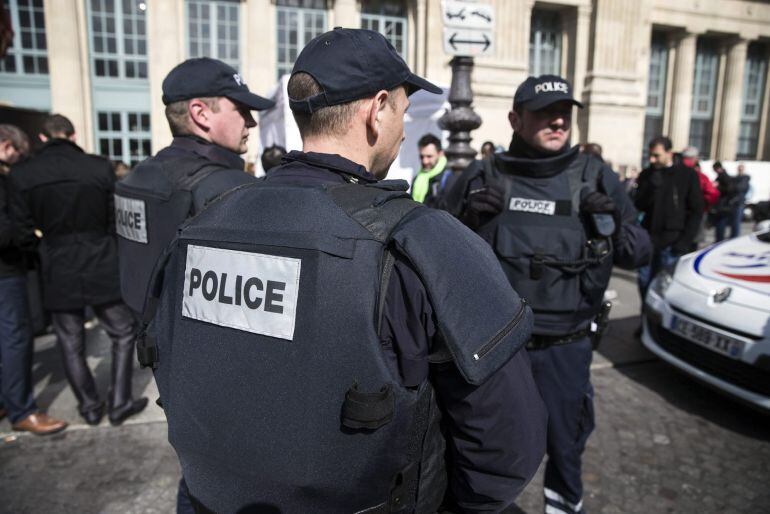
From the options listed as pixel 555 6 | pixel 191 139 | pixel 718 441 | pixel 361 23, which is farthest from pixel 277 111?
pixel 555 6

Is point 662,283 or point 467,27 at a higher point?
point 467,27

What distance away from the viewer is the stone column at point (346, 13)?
16453mm

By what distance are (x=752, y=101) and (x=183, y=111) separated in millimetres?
29302

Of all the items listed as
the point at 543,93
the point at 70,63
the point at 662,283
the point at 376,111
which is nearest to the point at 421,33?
the point at 70,63

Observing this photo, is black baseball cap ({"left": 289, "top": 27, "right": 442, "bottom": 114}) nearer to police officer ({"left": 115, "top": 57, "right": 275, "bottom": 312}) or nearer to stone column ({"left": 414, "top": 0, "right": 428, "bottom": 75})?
police officer ({"left": 115, "top": 57, "right": 275, "bottom": 312})

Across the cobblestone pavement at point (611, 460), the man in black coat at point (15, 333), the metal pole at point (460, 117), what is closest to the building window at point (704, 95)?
the metal pole at point (460, 117)

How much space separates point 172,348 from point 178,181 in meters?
1.09

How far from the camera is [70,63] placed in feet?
49.1

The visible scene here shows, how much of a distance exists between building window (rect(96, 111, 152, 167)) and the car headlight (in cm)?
1500

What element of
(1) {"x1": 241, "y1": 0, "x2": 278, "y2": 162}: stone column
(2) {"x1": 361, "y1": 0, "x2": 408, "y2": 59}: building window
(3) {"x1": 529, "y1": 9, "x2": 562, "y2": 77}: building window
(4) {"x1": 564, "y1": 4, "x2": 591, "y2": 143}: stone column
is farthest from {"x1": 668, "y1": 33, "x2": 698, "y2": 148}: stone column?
(1) {"x1": 241, "y1": 0, "x2": 278, "y2": 162}: stone column

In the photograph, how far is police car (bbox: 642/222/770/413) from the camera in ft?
11.2

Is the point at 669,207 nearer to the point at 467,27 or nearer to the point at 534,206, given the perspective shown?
the point at 467,27

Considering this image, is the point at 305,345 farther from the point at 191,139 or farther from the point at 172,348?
the point at 191,139

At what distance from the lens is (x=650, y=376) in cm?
444
